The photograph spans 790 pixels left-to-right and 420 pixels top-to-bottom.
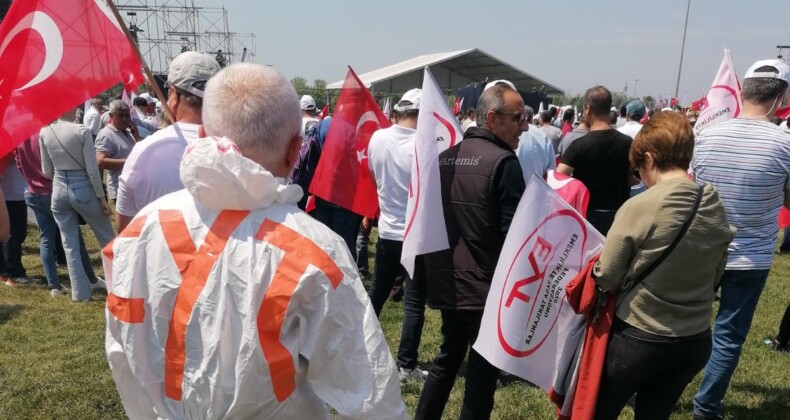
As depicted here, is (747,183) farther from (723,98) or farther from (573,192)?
(723,98)

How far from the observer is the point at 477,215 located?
2.94 metres

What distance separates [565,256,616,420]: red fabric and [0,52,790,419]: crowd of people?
0.15ft

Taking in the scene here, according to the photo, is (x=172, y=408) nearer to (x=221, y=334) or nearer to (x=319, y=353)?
(x=221, y=334)

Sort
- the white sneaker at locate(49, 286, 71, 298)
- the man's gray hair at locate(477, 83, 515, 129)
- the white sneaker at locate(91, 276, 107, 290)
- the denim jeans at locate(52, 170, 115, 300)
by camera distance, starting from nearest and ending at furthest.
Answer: the man's gray hair at locate(477, 83, 515, 129) → the denim jeans at locate(52, 170, 115, 300) → the white sneaker at locate(49, 286, 71, 298) → the white sneaker at locate(91, 276, 107, 290)

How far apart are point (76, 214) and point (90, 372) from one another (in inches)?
92.3

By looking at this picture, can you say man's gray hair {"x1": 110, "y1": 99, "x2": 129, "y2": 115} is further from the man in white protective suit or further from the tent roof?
the tent roof

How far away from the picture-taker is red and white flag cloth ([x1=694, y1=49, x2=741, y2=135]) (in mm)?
5258

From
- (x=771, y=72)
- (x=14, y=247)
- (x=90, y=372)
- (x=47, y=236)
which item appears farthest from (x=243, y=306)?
(x=14, y=247)

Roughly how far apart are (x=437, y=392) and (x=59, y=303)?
461 cm

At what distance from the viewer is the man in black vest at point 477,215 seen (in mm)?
2873

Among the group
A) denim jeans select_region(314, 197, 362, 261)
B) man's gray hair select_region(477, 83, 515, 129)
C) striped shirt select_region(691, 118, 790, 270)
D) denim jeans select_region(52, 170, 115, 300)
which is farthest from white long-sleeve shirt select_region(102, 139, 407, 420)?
denim jeans select_region(52, 170, 115, 300)

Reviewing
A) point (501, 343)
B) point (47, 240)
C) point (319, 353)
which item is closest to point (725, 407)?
point (501, 343)

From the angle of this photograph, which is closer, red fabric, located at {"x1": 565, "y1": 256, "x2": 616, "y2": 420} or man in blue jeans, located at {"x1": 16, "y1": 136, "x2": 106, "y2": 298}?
red fabric, located at {"x1": 565, "y1": 256, "x2": 616, "y2": 420}

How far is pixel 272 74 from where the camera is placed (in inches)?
62.0
